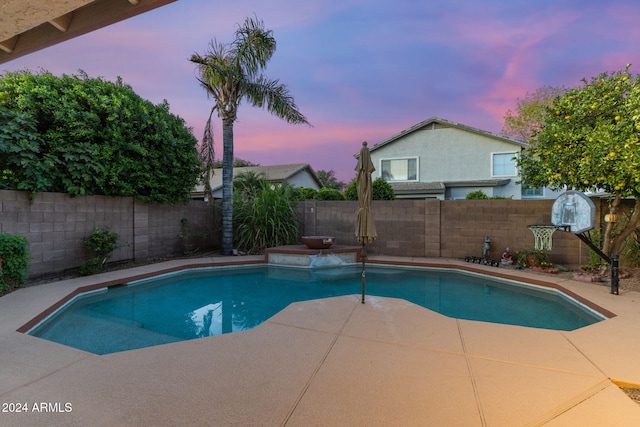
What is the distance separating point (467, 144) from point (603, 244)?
10341 mm

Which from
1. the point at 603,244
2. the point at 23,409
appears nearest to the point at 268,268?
the point at 23,409

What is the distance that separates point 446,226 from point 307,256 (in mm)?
4118

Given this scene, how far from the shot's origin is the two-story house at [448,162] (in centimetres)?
1495

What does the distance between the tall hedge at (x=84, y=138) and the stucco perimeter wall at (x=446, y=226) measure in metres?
4.59

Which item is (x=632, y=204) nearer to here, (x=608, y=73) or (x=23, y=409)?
(x=608, y=73)

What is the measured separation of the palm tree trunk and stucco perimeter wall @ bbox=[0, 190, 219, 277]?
1340mm

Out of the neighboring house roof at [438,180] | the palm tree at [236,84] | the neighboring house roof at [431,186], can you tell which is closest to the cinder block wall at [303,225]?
the palm tree at [236,84]

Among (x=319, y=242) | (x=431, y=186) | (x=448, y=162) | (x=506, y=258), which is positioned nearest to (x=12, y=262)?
(x=319, y=242)

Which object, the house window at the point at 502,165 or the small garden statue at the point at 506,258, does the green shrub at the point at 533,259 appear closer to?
the small garden statue at the point at 506,258

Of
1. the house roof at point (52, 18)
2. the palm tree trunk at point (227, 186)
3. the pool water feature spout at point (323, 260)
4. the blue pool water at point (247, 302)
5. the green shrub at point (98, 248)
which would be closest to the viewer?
the house roof at point (52, 18)

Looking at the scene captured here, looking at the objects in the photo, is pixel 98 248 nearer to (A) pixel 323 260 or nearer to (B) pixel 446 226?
(A) pixel 323 260

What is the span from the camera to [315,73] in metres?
9.96

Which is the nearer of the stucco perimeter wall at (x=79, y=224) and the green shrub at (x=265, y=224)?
the stucco perimeter wall at (x=79, y=224)

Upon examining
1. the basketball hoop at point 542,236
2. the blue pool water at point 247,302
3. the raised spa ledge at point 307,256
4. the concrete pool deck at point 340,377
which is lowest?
the blue pool water at point 247,302
